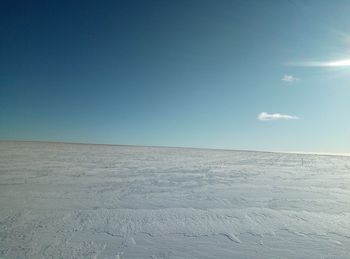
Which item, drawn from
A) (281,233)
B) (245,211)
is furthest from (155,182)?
(281,233)

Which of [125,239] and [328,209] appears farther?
[328,209]

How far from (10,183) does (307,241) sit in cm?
638

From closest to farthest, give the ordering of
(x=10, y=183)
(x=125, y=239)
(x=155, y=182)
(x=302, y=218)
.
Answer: (x=125, y=239) → (x=302, y=218) → (x=10, y=183) → (x=155, y=182)

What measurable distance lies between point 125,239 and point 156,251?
50cm

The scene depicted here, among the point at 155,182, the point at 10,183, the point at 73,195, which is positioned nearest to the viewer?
the point at 73,195

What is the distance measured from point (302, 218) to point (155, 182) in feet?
12.6

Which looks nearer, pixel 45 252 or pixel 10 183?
pixel 45 252

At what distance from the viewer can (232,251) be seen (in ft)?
9.69

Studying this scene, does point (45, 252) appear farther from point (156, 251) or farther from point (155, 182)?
point (155, 182)

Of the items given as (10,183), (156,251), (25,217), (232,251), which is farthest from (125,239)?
(10,183)

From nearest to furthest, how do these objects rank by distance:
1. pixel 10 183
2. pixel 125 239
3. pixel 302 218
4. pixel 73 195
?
1. pixel 125 239
2. pixel 302 218
3. pixel 73 195
4. pixel 10 183

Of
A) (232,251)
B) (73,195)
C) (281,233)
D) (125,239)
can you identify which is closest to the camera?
(232,251)

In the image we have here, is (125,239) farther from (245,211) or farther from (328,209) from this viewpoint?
(328,209)

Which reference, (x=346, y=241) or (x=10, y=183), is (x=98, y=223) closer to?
(x=346, y=241)
